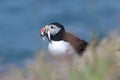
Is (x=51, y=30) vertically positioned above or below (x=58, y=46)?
above

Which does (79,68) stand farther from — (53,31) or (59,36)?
(53,31)

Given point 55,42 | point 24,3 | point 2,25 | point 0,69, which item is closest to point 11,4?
point 24,3

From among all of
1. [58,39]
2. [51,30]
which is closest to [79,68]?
[58,39]

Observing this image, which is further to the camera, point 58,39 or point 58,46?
point 58,39

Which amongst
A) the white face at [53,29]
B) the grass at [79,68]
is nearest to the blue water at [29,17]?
the white face at [53,29]

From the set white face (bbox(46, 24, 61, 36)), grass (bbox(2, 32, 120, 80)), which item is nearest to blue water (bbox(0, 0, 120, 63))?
white face (bbox(46, 24, 61, 36))

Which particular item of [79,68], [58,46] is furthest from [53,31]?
[79,68]

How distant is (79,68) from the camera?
4676 millimetres

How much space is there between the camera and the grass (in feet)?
14.8

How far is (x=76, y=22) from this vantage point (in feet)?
75.2

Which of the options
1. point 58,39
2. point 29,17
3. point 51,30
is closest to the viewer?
point 58,39

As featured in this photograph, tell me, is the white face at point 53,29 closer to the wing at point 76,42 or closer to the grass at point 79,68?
the wing at point 76,42

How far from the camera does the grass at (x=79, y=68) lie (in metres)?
4.50

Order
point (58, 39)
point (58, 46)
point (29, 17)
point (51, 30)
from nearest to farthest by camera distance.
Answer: point (58, 46), point (58, 39), point (51, 30), point (29, 17)
